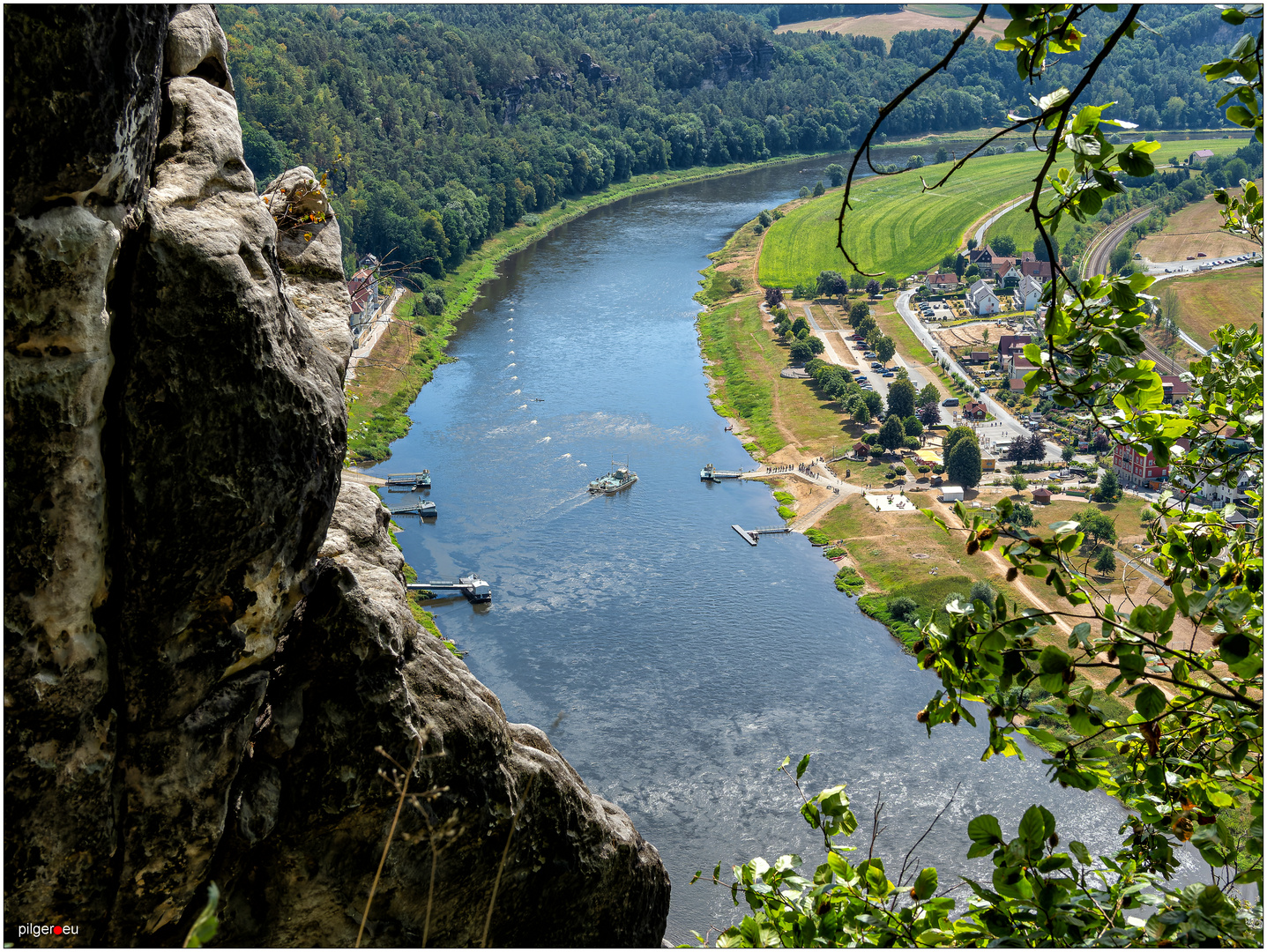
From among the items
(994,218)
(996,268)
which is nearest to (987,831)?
(996,268)

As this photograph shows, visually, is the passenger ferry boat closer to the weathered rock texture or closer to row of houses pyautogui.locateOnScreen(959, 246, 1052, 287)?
the weathered rock texture

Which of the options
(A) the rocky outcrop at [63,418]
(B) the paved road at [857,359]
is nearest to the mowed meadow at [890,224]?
(B) the paved road at [857,359]

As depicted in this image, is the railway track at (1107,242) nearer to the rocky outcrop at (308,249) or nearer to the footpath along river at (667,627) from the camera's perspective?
the footpath along river at (667,627)

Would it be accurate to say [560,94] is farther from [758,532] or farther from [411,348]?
[758,532]

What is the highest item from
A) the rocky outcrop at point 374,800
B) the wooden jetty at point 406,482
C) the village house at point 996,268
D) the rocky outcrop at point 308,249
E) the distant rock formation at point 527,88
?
the distant rock formation at point 527,88

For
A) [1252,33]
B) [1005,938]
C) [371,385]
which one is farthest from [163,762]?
[371,385]
